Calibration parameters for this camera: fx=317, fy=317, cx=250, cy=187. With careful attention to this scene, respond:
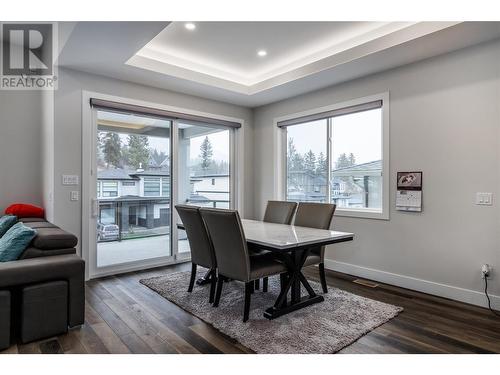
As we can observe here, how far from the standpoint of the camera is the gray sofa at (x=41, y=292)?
2.24 metres

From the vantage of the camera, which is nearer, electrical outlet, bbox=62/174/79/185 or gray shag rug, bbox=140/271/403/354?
gray shag rug, bbox=140/271/403/354

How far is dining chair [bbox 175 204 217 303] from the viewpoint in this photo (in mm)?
3043

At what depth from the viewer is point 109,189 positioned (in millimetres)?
4117

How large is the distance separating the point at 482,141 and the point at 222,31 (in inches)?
111

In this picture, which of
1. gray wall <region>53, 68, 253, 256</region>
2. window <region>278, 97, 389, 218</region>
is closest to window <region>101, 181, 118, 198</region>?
gray wall <region>53, 68, 253, 256</region>

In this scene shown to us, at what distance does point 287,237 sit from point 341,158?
200 cm

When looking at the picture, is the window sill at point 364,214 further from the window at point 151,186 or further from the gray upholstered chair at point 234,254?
the window at point 151,186

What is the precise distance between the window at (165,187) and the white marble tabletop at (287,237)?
1697 millimetres

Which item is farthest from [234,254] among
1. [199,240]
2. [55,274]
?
[55,274]

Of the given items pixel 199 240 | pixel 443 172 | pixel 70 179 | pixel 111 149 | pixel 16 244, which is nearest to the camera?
pixel 16 244

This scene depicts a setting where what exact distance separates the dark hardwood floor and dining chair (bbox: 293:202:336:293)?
53 cm

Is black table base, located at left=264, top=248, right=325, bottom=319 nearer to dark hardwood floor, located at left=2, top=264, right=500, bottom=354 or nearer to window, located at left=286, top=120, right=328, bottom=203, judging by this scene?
dark hardwood floor, located at left=2, top=264, right=500, bottom=354

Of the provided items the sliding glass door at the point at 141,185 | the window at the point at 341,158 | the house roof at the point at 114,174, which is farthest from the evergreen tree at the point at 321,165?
the house roof at the point at 114,174

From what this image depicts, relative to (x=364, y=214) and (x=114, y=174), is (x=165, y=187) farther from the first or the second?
(x=364, y=214)
